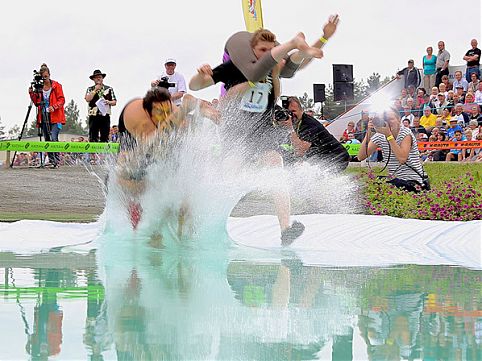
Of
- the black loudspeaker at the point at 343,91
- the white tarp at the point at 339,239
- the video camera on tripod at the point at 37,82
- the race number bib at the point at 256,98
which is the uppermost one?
the black loudspeaker at the point at 343,91

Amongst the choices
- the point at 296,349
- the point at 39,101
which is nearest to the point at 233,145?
the point at 296,349

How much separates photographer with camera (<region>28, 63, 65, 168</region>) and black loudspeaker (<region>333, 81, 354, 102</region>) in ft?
44.1

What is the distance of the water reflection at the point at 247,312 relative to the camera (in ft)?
9.57

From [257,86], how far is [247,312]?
3716 millimetres

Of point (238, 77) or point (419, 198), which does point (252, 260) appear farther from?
point (419, 198)

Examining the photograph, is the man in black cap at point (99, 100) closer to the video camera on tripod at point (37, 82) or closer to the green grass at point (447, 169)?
the video camera on tripod at point (37, 82)

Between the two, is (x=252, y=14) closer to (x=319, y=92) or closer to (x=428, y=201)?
(x=428, y=201)

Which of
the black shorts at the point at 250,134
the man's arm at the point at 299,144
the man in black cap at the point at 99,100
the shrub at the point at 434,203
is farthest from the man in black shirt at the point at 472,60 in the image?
the black shorts at the point at 250,134

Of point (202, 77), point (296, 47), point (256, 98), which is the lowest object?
point (256, 98)

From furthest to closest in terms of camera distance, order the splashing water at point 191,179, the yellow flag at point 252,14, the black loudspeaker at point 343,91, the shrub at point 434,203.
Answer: the black loudspeaker at point 343,91 → the yellow flag at point 252,14 → the shrub at point 434,203 → the splashing water at point 191,179

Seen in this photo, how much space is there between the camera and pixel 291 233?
721 cm

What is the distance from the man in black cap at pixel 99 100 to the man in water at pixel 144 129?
6.74 meters

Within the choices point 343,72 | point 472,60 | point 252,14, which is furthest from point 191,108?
point 343,72

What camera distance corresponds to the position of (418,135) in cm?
1625
